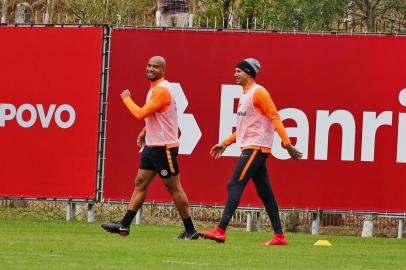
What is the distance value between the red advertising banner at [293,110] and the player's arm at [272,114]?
142 inches

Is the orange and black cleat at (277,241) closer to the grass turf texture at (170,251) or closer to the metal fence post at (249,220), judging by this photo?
the grass turf texture at (170,251)

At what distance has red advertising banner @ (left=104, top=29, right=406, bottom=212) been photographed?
18.9 meters

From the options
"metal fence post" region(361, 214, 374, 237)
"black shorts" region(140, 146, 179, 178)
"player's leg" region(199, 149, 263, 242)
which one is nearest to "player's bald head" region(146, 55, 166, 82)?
"black shorts" region(140, 146, 179, 178)

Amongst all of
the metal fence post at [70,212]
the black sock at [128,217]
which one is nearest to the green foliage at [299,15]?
the metal fence post at [70,212]

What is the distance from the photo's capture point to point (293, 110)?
62.3ft

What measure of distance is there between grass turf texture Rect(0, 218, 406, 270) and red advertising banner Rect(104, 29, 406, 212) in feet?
2.96

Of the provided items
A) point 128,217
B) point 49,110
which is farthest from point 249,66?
point 49,110

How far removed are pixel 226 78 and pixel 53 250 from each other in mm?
5964

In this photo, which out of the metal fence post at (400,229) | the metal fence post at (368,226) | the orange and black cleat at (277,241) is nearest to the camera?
the orange and black cleat at (277,241)

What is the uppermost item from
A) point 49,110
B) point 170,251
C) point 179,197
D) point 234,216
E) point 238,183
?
point 49,110

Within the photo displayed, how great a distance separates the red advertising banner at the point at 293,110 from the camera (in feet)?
61.9

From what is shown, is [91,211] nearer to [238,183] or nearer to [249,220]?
[249,220]

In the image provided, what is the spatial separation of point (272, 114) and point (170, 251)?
2.13 metres

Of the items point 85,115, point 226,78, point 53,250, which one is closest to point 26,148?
point 85,115
